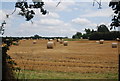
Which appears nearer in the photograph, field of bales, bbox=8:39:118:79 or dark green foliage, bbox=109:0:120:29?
dark green foliage, bbox=109:0:120:29

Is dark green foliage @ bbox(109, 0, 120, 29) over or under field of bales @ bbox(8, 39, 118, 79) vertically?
over

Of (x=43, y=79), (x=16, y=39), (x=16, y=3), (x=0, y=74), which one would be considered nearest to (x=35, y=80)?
(x=43, y=79)

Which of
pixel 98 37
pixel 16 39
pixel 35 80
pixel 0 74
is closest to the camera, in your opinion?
pixel 0 74

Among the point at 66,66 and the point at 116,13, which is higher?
the point at 116,13

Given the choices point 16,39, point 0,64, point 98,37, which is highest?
point 16,39

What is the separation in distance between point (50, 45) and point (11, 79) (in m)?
26.2

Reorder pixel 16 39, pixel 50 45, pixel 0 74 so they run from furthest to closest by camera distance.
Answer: pixel 50 45, pixel 16 39, pixel 0 74

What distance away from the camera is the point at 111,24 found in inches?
158

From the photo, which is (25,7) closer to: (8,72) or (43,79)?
(8,72)

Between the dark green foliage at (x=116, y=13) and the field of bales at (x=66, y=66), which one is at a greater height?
the dark green foliage at (x=116, y=13)

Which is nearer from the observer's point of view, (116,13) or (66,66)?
(116,13)

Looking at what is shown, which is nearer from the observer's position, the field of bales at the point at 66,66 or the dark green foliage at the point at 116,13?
the dark green foliage at the point at 116,13

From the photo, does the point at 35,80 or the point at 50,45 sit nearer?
the point at 35,80

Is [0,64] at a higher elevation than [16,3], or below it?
below
